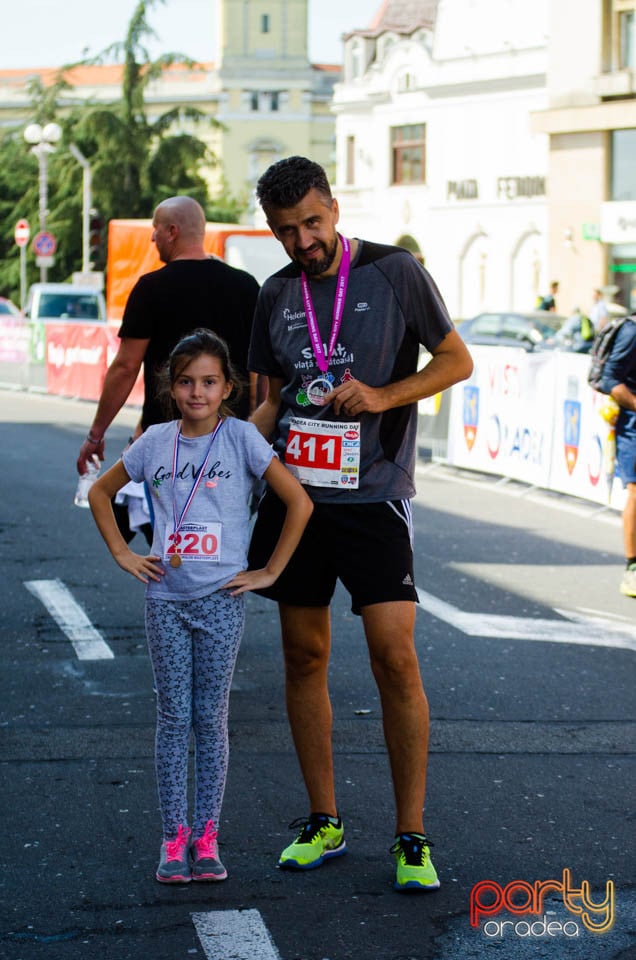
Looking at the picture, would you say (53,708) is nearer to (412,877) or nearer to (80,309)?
(412,877)

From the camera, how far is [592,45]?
148 ft

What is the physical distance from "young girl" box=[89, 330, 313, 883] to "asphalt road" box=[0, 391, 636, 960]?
0.85 ft

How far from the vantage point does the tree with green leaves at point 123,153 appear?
1910 inches

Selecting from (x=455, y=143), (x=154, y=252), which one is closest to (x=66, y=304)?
(x=154, y=252)

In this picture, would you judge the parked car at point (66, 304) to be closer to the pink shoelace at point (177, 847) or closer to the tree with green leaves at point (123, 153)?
the tree with green leaves at point (123, 153)

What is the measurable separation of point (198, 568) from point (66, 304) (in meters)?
31.9

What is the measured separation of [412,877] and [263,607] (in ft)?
15.4

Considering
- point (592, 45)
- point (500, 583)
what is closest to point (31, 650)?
point (500, 583)

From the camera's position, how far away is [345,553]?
477 centimetres

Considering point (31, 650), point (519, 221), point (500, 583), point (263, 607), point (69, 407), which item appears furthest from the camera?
point (519, 221)

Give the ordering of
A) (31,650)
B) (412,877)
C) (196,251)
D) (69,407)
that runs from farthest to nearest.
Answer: (69,407)
(31,650)
(196,251)
(412,877)

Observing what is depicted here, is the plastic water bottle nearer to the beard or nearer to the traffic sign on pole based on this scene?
the beard

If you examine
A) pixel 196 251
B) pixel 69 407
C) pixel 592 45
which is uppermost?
pixel 592 45

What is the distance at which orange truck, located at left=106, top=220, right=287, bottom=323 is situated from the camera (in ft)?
85.1
